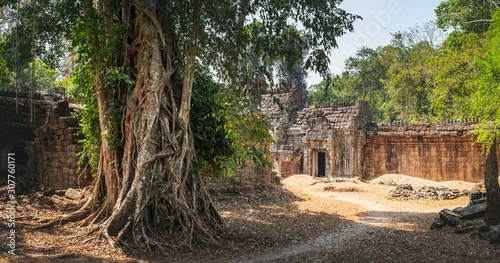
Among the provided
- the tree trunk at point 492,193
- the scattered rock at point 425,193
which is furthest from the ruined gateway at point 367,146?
the tree trunk at point 492,193

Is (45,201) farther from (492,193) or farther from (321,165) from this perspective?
(321,165)

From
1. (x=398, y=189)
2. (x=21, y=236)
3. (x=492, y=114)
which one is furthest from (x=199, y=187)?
(x=398, y=189)

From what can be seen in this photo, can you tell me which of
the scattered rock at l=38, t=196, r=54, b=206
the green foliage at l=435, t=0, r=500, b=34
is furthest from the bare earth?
the green foliage at l=435, t=0, r=500, b=34

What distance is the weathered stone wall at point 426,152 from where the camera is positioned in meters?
17.2

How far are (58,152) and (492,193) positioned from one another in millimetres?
10653

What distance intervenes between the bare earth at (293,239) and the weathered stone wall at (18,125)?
159 inches

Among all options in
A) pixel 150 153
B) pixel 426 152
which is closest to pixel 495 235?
pixel 150 153

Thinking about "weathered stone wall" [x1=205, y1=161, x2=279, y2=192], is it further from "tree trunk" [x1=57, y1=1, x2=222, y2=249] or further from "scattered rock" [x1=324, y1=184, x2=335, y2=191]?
"tree trunk" [x1=57, y1=1, x2=222, y2=249]

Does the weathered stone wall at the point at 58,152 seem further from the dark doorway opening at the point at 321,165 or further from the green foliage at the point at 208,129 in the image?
the dark doorway opening at the point at 321,165

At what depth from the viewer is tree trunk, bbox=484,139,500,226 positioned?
7.44 metres

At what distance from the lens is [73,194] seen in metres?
9.16

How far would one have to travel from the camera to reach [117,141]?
7188mm

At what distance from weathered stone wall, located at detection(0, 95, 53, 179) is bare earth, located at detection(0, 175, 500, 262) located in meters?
4.03

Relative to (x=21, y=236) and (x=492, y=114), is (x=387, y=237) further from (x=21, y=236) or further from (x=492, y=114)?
(x=21, y=236)
